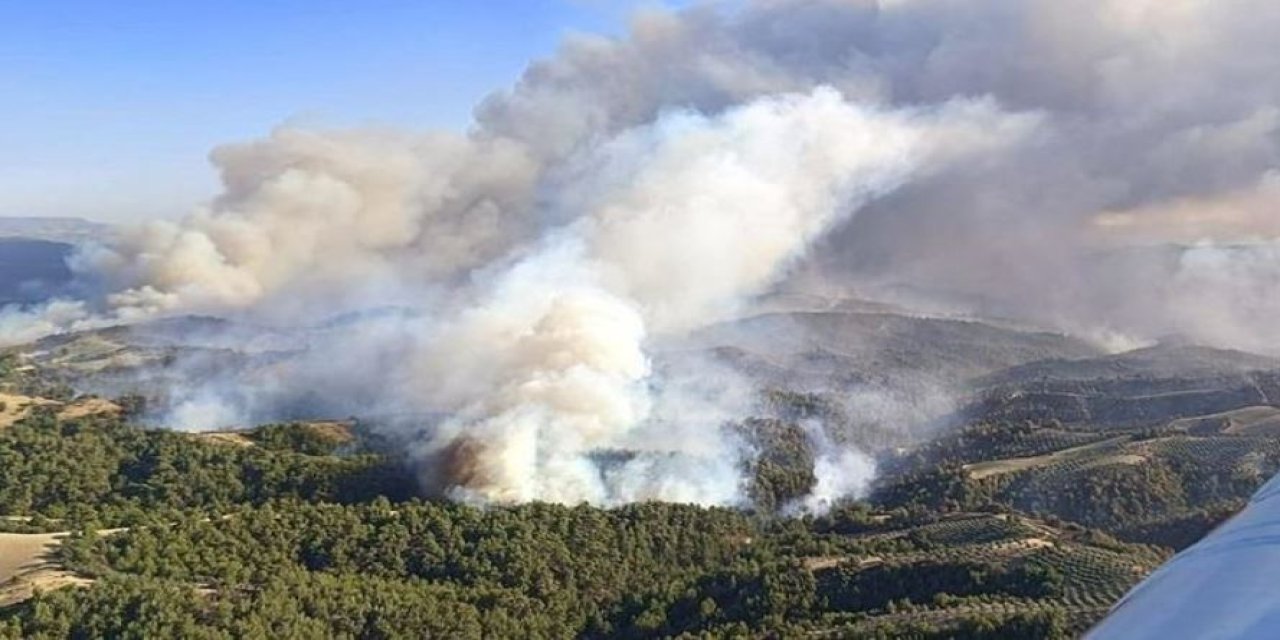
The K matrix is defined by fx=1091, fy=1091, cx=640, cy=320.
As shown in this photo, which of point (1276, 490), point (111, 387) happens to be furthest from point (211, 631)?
point (111, 387)

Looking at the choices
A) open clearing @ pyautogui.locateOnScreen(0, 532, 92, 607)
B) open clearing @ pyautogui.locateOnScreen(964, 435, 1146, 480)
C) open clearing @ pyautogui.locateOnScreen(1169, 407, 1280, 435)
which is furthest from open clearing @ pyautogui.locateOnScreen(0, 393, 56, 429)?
open clearing @ pyautogui.locateOnScreen(1169, 407, 1280, 435)

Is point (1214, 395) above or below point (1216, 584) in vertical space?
above

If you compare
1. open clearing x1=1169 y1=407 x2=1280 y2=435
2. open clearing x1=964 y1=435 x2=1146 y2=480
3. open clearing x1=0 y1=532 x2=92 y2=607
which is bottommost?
open clearing x1=0 y1=532 x2=92 y2=607

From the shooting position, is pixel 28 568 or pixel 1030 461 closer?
pixel 28 568

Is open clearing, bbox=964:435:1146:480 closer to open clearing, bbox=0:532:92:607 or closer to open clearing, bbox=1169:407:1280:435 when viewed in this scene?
open clearing, bbox=1169:407:1280:435

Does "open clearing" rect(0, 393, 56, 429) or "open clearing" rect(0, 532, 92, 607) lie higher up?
"open clearing" rect(0, 393, 56, 429)

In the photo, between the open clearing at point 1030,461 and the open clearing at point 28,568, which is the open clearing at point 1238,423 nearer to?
the open clearing at point 1030,461

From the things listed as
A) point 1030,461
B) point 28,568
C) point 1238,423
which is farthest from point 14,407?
point 1238,423

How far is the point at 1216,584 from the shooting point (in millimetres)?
5859

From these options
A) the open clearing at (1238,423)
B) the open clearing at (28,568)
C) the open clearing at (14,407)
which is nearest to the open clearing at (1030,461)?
the open clearing at (1238,423)


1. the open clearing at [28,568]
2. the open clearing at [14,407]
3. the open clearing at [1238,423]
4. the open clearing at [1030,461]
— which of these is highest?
the open clearing at [14,407]

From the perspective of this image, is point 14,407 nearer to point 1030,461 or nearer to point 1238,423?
point 1030,461

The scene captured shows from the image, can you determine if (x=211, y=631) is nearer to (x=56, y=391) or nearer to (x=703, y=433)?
(x=703, y=433)

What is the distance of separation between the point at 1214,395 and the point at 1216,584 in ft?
578
